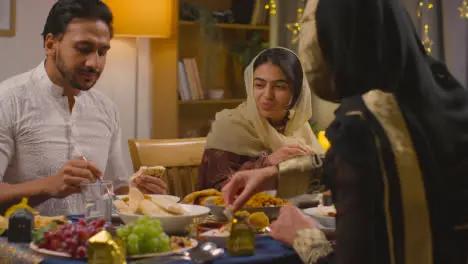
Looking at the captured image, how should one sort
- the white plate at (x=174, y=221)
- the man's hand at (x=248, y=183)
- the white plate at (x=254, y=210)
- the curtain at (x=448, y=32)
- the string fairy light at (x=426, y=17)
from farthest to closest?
the curtain at (x=448, y=32) < the string fairy light at (x=426, y=17) < the white plate at (x=254, y=210) < the white plate at (x=174, y=221) < the man's hand at (x=248, y=183)

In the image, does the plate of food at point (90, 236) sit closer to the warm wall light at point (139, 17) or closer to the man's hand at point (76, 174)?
the man's hand at point (76, 174)

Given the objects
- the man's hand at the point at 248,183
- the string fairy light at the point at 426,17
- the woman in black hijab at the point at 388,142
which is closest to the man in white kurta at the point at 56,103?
the man's hand at the point at 248,183

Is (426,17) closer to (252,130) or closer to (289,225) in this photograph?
(252,130)

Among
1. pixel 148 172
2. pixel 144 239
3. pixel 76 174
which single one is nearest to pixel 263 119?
pixel 148 172

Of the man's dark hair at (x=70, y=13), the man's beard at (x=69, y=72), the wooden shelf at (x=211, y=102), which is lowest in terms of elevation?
the wooden shelf at (x=211, y=102)

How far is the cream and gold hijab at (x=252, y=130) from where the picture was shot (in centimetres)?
321

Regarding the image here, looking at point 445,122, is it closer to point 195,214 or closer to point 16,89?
point 195,214

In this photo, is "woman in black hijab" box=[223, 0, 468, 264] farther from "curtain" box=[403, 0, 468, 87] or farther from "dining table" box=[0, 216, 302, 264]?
"curtain" box=[403, 0, 468, 87]

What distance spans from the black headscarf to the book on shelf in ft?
11.8

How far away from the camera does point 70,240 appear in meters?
1.72

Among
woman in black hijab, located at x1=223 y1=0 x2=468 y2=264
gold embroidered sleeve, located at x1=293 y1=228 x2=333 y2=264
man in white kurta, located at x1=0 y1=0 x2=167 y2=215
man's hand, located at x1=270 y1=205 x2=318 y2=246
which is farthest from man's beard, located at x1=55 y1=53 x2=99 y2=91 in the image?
woman in black hijab, located at x1=223 y1=0 x2=468 y2=264

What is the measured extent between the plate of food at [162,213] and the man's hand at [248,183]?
1.15 feet

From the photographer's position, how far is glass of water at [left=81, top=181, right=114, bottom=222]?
205 cm

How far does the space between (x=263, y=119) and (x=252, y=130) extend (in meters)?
0.07
